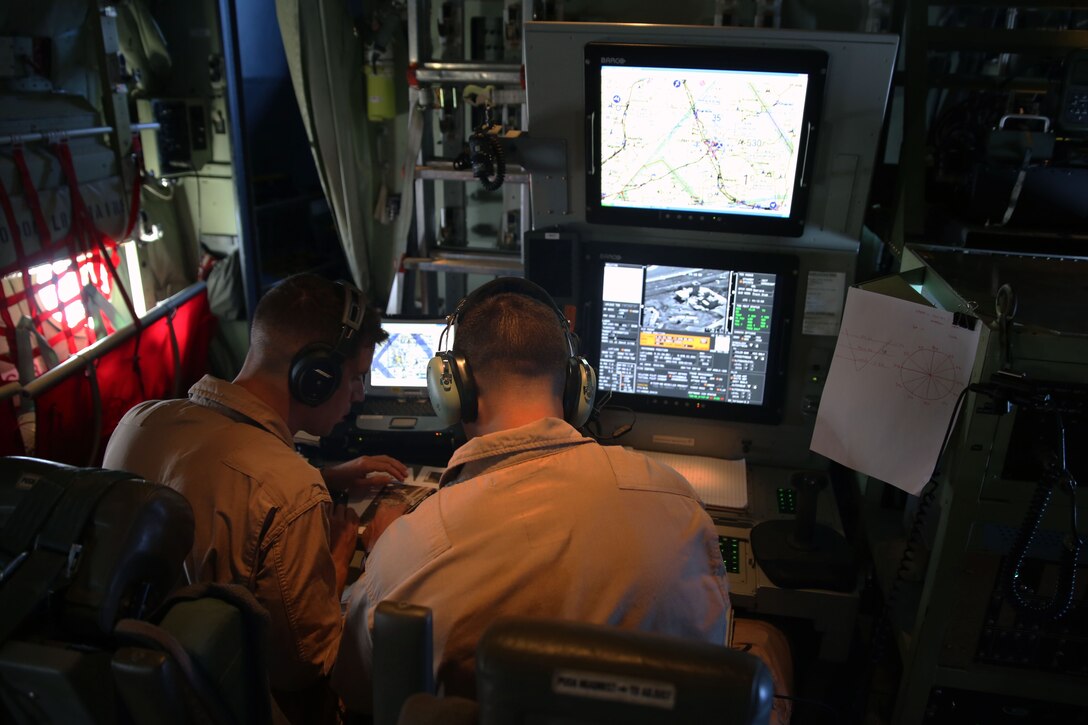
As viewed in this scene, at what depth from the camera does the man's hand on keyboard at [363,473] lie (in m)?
2.01

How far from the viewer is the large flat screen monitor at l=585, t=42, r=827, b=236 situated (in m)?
1.77

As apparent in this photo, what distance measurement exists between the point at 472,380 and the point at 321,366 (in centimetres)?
42

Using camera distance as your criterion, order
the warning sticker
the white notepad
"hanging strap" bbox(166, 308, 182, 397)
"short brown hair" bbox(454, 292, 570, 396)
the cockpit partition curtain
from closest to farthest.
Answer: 1. the warning sticker
2. "short brown hair" bbox(454, 292, 570, 396)
3. the white notepad
4. the cockpit partition curtain
5. "hanging strap" bbox(166, 308, 182, 397)

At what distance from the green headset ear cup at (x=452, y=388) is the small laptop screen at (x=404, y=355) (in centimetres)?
95

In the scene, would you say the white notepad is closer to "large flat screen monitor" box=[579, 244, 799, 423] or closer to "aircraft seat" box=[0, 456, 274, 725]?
"large flat screen monitor" box=[579, 244, 799, 423]

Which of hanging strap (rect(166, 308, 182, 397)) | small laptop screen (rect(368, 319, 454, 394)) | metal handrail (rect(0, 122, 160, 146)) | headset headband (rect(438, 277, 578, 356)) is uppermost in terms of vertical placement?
metal handrail (rect(0, 122, 160, 146))

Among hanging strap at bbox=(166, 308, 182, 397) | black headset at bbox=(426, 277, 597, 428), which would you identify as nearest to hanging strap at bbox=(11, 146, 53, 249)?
hanging strap at bbox=(166, 308, 182, 397)

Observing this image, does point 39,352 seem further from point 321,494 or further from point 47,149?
point 321,494

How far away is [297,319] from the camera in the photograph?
167 centimetres

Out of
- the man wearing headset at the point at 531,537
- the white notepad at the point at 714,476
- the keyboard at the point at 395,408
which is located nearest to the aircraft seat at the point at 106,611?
the man wearing headset at the point at 531,537

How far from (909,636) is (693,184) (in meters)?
1.14

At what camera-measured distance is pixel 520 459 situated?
49.1 inches

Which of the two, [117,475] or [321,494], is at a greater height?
[117,475]

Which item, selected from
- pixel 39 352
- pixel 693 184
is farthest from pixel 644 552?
pixel 39 352
